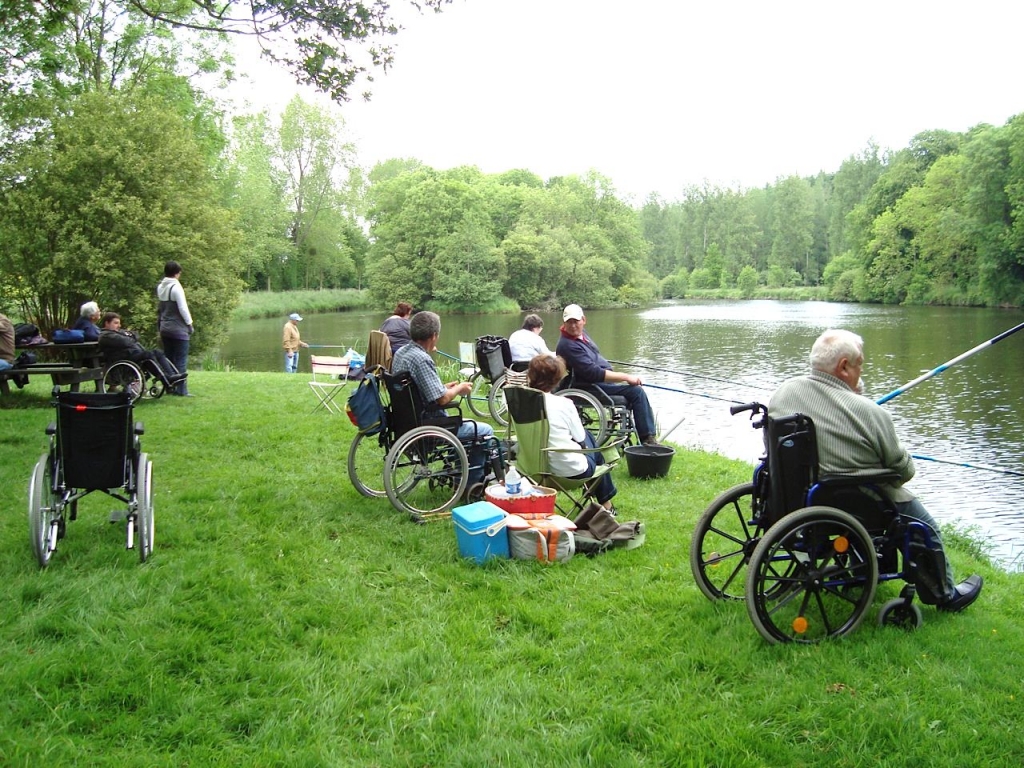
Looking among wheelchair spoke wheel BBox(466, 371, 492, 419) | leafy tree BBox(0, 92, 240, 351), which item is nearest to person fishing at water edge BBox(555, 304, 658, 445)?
wheelchair spoke wheel BBox(466, 371, 492, 419)

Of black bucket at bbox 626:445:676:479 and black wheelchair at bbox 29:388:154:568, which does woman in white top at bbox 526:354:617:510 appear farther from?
black wheelchair at bbox 29:388:154:568

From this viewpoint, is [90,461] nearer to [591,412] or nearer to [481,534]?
[481,534]

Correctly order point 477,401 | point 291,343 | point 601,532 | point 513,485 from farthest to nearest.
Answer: point 291,343, point 477,401, point 513,485, point 601,532

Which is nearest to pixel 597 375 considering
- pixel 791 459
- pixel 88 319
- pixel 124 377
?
pixel 791 459

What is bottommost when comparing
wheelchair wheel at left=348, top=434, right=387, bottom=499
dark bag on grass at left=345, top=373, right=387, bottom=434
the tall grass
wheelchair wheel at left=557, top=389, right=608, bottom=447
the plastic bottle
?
wheelchair wheel at left=348, top=434, right=387, bottom=499

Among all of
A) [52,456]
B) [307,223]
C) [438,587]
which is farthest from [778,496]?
[307,223]

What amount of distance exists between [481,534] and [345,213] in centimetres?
5420

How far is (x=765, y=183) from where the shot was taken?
359ft

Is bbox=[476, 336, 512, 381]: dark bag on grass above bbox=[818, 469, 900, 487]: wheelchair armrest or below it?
above

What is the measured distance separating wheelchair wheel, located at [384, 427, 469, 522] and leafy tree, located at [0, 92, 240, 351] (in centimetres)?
1174

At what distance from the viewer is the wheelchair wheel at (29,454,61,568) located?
12.0 ft

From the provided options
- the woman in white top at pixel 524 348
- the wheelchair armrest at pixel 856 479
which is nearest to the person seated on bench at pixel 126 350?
the woman in white top at pixel 524 348

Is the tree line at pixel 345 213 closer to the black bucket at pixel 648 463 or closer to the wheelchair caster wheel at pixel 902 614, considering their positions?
the black bucket at pixel 648 463

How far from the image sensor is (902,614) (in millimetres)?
3207
